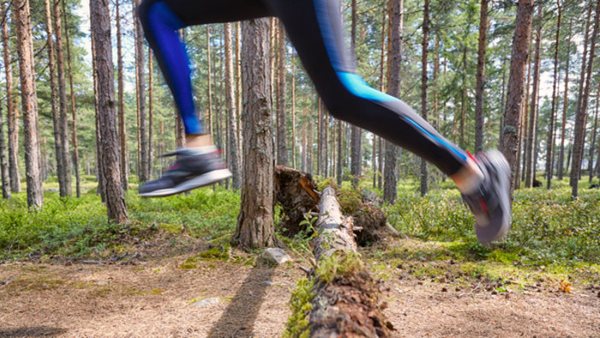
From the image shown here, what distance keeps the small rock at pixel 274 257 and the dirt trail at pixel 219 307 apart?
0.52 feet

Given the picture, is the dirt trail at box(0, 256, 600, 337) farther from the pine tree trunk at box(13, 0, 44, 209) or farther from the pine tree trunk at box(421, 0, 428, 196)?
the pine tree trunk at box(421, 0, 428, 196)

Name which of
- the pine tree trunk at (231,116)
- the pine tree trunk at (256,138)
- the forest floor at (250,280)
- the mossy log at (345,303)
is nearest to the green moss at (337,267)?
the mossy log at (345,303)

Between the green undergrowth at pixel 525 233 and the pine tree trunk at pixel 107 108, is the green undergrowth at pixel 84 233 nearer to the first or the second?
the pine tree trunk at pixel 107 108

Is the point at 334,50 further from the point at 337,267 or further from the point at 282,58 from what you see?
the point at 282,58

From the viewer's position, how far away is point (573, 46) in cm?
2206

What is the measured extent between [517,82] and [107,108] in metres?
7.96

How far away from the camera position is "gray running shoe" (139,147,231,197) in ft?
5.77

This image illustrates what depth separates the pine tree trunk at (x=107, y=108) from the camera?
6.37m

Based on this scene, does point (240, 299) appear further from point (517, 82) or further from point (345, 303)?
point (517, 82)

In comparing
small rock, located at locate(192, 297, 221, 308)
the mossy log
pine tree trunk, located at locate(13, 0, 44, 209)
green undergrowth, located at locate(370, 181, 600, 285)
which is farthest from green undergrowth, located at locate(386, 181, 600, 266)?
pine tree trunk, located at locate(13, 0, 44, 209)

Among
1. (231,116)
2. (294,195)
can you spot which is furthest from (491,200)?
(231,116)

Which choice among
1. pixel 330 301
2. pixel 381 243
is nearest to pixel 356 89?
pixel 330 301

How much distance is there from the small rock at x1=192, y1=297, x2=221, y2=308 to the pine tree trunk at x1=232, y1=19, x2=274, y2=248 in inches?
68.2

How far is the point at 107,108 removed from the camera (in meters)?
6.50
